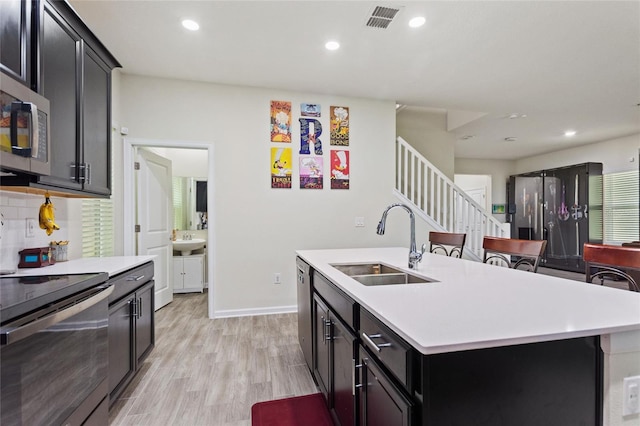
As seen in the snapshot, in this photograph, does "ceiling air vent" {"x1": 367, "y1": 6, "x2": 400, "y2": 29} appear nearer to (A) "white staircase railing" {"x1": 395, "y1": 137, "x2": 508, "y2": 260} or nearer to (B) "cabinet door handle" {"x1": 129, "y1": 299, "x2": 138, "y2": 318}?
(A) "white staircase railing" {"x1": 395, "y1": 137, "x2": 508, "y2": 260}

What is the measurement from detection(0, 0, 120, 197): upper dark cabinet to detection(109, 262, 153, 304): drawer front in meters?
0.62

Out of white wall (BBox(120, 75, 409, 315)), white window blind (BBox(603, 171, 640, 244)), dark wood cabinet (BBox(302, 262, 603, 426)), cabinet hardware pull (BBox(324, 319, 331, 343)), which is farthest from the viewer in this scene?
white window blind (BBox(603, 171, 640, 244))

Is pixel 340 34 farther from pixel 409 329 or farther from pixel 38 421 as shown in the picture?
pixel 38 421

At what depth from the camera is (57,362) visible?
1.21 m

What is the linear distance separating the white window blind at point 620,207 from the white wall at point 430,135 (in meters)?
3.58

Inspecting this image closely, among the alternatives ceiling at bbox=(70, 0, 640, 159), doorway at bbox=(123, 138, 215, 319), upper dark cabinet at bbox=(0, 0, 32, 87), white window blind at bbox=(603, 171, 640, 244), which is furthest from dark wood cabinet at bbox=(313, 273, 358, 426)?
white window blind at bbox=(603, 171, 640, 244)

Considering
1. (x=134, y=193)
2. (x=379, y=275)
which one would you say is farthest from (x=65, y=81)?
(x=379, y=275)

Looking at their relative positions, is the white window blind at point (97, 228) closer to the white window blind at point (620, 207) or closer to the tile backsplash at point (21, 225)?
Answer: the tile backsplash at point (21, 225)

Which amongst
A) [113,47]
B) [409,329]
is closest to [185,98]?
[113,47]

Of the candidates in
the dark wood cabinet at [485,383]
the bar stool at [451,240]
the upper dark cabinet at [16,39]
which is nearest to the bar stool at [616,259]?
the dark wood cabinet at [485,383]

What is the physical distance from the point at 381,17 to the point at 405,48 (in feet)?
1.85

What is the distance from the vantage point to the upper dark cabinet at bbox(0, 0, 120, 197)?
147 cm

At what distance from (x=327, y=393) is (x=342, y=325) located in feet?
1.86

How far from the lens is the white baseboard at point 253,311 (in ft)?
11.9
